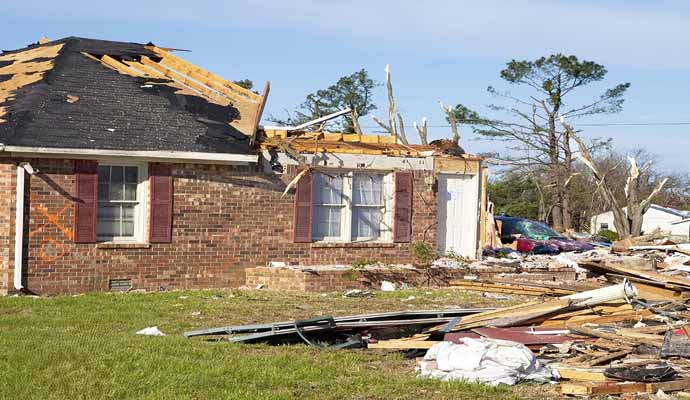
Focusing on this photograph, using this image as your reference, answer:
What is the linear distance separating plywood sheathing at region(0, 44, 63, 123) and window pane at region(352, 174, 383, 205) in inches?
261

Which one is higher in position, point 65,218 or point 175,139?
point 175,139

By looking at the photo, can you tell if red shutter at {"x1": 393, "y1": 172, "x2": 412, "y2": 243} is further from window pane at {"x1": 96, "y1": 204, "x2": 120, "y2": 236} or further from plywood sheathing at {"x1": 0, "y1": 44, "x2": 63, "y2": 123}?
plywood sheathing at {"x1": 0, "y1": 44, "x2": 63, "y2": 123}

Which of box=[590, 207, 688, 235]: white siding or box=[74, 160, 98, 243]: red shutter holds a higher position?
box=[74, 160, 98, 243]: red shutter

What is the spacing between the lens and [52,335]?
11.5 m

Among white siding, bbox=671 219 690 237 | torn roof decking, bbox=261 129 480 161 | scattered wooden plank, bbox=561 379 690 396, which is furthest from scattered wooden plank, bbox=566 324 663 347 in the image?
white siding, bbox=671 219 690 237

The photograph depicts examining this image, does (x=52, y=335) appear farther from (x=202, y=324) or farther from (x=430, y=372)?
(x=430, y=372)

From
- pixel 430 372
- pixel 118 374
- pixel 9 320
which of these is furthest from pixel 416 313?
pixel 9 320

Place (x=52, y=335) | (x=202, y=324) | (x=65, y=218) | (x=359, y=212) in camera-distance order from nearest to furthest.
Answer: (x=52, y=335), (x=202, y=324), (x=65, y=218), (x=359, y=212)

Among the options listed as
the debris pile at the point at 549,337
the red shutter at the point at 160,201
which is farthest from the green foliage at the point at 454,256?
the red shutter at the point at 160,201

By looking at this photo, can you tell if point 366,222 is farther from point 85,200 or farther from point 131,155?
point 85,200

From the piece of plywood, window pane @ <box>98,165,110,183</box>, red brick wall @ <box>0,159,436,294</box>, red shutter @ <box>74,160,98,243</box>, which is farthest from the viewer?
the piece of plywood

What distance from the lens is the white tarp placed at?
908 centimetres

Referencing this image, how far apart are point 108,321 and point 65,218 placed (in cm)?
454

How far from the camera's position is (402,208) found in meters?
20.4
